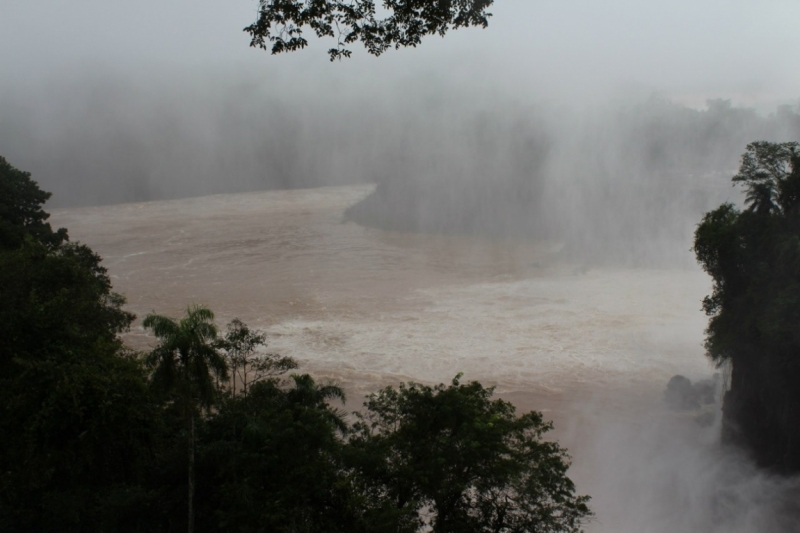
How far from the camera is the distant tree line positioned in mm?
8312

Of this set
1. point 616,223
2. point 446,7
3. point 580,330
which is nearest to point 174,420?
point 446,7

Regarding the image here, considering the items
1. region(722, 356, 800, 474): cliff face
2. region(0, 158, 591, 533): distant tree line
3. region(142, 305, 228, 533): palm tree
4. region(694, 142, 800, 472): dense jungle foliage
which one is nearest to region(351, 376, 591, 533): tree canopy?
region(0, 158, 591, 533): distant tree line

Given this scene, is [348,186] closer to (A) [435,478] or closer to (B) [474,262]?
(B) [474,262]

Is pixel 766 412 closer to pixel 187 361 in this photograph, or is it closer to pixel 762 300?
pixel 762 300

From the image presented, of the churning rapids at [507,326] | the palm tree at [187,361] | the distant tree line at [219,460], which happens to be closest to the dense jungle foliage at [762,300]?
the churning rapids at [507,326]

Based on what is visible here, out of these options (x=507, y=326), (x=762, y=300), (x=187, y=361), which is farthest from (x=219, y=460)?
(x=507, y=326)

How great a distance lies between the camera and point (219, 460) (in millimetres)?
9000

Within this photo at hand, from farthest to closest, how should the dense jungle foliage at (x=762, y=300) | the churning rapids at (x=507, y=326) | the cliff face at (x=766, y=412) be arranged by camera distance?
the churning rapids at (x=507, y=326)
the cliff face at (x=766, y=412)
the dense jungle foliage at (x=762, y=300)

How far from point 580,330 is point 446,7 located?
2430 centimetres

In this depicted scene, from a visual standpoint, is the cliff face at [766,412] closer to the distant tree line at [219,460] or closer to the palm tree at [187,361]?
the distant tree line at [219,460]

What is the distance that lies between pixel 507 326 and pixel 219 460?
2101 centimetres

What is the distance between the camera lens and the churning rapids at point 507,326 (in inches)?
643

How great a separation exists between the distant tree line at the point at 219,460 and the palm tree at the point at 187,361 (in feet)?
0.06

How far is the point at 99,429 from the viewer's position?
9.02 meters
